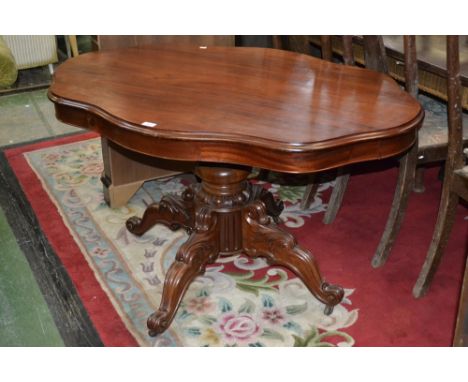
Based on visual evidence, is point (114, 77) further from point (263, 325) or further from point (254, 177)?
point (254, 177)

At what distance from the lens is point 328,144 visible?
4.88 ft

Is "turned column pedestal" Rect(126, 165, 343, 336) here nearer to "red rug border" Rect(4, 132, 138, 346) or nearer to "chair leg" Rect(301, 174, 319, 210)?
"red rug border" Rect(4, 132, 138, 346)

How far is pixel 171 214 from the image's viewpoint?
93.3 inches

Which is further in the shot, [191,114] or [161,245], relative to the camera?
[161,245]

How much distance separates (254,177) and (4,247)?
1253 mm

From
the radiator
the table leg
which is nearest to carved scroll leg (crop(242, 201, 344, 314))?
the table leg

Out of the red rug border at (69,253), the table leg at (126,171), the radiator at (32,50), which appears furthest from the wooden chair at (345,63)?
the radiator at (32,50)

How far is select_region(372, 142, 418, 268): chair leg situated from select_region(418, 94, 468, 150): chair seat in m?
0.08

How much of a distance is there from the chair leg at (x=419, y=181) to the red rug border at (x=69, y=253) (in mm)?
1629

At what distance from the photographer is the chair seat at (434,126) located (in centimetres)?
219

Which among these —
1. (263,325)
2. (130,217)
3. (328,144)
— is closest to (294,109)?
(328,144)

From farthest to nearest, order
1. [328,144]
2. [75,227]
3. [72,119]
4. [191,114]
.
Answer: [75,227] → [72,119] → [191,114] → [328,144]

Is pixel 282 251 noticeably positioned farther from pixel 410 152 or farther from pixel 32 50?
pixel 32 50

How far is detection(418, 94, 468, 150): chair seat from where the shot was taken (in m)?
2.19
